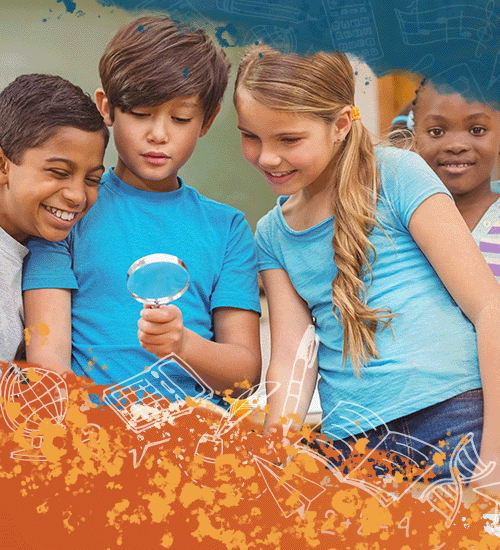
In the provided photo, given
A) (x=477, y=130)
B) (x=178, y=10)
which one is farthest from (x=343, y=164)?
(x=178, y=10)

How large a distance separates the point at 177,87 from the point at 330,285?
28cm

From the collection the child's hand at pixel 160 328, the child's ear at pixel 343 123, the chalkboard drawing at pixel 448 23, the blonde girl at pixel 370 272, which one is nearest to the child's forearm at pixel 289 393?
the blonde girl at pixel 370 272

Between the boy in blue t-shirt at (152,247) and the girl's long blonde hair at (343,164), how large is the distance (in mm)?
49

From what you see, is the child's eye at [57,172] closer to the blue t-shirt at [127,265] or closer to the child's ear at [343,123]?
the blue t-shirt at [127,265]

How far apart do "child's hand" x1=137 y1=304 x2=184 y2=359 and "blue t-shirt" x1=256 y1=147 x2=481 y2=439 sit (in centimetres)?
19

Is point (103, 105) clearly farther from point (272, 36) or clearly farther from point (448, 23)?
point (448, 23)

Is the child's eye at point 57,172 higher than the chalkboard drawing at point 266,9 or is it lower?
lower

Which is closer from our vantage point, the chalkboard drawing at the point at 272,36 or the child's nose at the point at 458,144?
the chalkboard drawing at the point at 272,36

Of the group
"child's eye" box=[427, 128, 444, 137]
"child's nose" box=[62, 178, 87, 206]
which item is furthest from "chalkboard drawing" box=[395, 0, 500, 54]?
"child's nose" box=[62, 178, 87, 206]

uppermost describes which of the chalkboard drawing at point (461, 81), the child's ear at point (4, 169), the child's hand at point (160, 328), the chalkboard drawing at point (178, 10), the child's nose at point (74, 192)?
the chalkboard drawing at point (178, 10)

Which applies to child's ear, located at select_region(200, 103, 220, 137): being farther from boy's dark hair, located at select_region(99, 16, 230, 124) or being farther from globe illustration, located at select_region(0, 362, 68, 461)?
globe illustration, located at select_region(0, 362, 68, 461)

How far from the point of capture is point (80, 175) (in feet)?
1.95

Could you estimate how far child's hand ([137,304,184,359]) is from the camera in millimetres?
506

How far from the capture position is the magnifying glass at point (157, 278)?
481 mm
